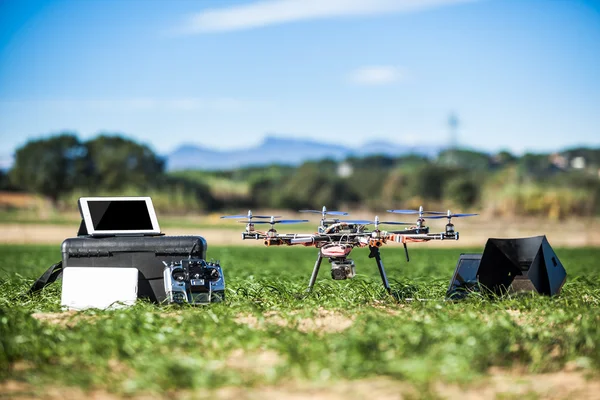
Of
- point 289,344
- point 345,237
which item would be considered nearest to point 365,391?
point 289,344

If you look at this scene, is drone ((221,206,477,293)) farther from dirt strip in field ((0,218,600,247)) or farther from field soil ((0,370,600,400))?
dirt strip in field ((0,218,600,247))

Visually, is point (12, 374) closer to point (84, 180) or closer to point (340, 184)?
point (84, 180)

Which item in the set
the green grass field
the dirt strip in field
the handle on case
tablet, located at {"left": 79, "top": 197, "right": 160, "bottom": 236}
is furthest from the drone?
the dirt strip in field

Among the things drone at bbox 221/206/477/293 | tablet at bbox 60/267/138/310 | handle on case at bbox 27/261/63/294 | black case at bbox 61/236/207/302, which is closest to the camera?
drone at bbox 221/206/477/293

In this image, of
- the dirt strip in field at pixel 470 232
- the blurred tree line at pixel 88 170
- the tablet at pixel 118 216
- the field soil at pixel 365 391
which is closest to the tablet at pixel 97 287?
the tablet at pixel 118 216

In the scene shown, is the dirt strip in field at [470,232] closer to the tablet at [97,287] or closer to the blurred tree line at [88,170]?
the blurred tree line at [88,170]

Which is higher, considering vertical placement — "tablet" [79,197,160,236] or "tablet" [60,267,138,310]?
"tablet" [79,197,160,236]
